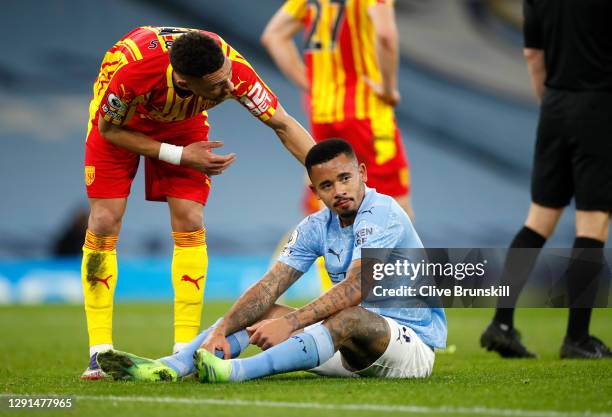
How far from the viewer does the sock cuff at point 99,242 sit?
18.9 ft

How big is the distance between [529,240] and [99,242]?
108 inches

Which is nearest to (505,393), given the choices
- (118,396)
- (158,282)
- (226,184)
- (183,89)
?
(118,396)

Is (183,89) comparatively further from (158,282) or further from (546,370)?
(158,282)

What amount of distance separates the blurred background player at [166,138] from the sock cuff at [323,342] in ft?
4.08

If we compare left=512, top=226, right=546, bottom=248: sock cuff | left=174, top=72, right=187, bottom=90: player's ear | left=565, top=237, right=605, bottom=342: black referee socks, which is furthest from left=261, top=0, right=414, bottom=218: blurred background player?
left=174, top=72, right=187, bottom=90: player's ear

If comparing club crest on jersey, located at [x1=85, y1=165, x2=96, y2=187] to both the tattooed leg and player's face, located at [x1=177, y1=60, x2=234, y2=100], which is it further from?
the tattooed leg

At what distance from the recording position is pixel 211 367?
14.9ft

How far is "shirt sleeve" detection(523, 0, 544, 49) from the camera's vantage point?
680 cm

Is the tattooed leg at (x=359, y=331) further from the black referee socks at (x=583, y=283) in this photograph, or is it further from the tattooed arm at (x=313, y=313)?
the black referee socks at (x=583, y=283)

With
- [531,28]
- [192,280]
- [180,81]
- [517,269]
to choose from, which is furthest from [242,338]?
[531,28]

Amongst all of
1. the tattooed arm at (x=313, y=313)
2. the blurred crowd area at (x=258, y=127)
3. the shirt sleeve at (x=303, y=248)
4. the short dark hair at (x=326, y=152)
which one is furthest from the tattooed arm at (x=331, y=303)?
→ the blurred crowd area at (x=258, y=127)

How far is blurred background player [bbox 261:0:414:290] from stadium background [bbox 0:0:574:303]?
980 cm

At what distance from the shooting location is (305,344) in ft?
14.8

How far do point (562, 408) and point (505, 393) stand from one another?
1.55ft
